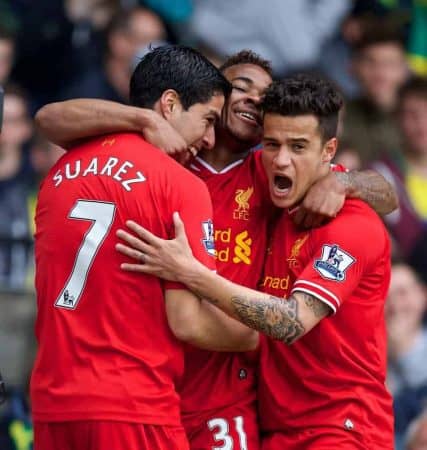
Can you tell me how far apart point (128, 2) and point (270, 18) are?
114cm

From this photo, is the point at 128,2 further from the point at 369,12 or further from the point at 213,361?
the point at 213,361

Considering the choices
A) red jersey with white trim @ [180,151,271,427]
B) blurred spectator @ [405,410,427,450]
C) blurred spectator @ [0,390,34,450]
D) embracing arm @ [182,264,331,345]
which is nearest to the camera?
embracing arm @ [182,264,331,345]

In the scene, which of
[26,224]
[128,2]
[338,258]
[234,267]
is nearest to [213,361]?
[234,267]

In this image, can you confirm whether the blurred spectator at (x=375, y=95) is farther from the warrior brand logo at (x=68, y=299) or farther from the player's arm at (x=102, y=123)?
the warrior brand logo at (x=68, y=299)

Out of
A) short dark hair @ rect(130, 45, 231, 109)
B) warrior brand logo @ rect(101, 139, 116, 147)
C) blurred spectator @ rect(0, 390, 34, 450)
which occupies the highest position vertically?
short dark hair @ rect(130, 45, 231, 109)

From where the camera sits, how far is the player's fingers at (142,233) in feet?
15.7

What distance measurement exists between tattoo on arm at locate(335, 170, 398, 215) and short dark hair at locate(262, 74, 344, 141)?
8.9 inches

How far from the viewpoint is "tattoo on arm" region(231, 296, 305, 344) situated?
501cm

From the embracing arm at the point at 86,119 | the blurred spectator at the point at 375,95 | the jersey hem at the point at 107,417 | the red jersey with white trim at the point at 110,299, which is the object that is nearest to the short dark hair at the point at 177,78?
the embracing arm at the point at 86,119

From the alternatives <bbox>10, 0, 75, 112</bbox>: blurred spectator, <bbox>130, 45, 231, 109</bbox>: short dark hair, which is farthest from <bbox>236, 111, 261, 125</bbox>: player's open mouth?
<bbox>10, 0, 75, 112</bbox>: blurred spectator

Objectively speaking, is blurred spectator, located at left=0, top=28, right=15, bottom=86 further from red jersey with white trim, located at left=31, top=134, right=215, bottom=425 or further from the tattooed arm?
the tattooed arm

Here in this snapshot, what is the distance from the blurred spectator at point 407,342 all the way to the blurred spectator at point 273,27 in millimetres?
1841

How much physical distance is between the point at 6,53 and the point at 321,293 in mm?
4253

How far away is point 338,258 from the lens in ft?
17.1
